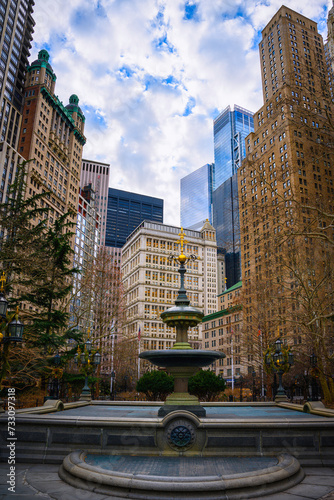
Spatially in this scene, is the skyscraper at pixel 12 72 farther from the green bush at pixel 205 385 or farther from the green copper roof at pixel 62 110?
the green bush at pixel 205 385

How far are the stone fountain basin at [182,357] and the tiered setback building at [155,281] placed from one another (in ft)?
287

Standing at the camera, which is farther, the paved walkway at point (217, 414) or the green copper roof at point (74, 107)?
the green copper roof at point (74, 107)

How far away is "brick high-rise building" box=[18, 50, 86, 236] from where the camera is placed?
93375 millimetres

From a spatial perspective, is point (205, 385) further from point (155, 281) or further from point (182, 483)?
point (155, 281)

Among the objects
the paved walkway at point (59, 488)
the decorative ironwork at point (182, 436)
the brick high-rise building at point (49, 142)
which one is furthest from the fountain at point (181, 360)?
the brick high-rise building at point (49, 142)

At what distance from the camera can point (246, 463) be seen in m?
8.13

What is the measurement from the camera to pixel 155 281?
109312 mm

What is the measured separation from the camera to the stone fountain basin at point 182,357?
1133cm

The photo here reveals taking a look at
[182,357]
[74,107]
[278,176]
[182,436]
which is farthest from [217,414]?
[74,107]

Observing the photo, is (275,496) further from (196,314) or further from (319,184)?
(319,184)

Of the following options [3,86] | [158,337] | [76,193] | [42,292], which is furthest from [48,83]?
[42,292]

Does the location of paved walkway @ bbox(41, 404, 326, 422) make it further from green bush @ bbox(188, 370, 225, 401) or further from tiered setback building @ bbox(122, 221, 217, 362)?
tiered setback building @ bbox(122, 221, 217, 362)

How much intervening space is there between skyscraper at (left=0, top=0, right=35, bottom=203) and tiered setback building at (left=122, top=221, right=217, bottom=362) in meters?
44.1

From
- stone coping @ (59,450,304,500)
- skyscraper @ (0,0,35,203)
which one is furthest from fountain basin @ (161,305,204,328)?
skyscraper @ (0,0,35,203)
